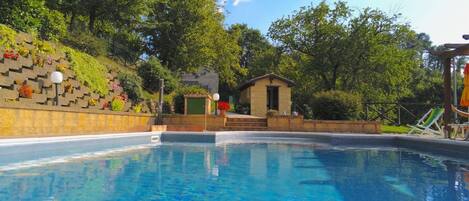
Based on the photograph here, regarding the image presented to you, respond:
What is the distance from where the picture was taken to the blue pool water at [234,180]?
→ 4430 millimetres

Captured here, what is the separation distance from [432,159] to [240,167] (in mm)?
5073

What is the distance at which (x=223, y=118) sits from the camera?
53.8ft

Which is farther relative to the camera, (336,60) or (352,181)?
(336,60)

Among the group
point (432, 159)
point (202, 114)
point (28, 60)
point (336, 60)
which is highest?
point (336, 60)

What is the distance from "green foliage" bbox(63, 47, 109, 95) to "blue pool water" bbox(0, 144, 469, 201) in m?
5.35

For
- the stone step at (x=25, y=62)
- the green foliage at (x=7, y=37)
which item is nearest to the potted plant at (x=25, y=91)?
the stone step at (x=25, y=62)

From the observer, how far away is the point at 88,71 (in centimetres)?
1293

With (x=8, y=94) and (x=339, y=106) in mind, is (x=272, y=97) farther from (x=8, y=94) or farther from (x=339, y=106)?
(x=8, y=94)

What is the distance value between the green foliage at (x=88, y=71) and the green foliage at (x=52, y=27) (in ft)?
2.78

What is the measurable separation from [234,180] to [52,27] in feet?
34.5

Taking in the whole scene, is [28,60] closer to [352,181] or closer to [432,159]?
[352,181]

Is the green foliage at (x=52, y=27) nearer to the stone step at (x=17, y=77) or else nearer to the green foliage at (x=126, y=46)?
the stone step at (x=17, y=77)

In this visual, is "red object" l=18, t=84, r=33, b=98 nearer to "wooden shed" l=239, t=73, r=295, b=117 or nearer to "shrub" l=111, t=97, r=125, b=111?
"shrub" l=111, t=97, r=125, b=111

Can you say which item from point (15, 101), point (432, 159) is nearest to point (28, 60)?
point (15, 101)
